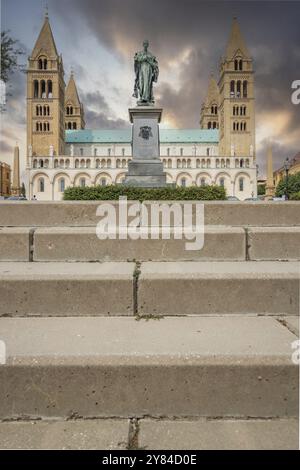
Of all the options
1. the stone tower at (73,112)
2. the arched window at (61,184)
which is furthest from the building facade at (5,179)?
the stone tower at (73,112)

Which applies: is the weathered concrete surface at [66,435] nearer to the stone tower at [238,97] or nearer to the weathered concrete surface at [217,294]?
the weathered concrete surface at [217,294]

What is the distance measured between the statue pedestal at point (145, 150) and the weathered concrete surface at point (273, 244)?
9.95 meters

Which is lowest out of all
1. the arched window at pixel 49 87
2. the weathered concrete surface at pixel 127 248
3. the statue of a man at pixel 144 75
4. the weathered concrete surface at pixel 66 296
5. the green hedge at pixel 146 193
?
the weathered concrete surface at pixel 66 296

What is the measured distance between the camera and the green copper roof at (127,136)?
315 feet

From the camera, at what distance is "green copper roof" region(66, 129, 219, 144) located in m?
96.1

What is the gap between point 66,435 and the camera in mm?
1861

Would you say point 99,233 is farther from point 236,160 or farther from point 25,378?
point 236,160

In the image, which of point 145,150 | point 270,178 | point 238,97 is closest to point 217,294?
point 145,150

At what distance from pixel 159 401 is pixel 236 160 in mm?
87995

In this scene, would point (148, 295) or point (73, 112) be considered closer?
point (148, 295)

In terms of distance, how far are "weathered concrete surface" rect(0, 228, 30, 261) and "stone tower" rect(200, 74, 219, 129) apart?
111385 millimetres

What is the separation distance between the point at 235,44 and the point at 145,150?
86264mm

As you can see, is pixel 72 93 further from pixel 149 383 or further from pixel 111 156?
pixel 149 383
